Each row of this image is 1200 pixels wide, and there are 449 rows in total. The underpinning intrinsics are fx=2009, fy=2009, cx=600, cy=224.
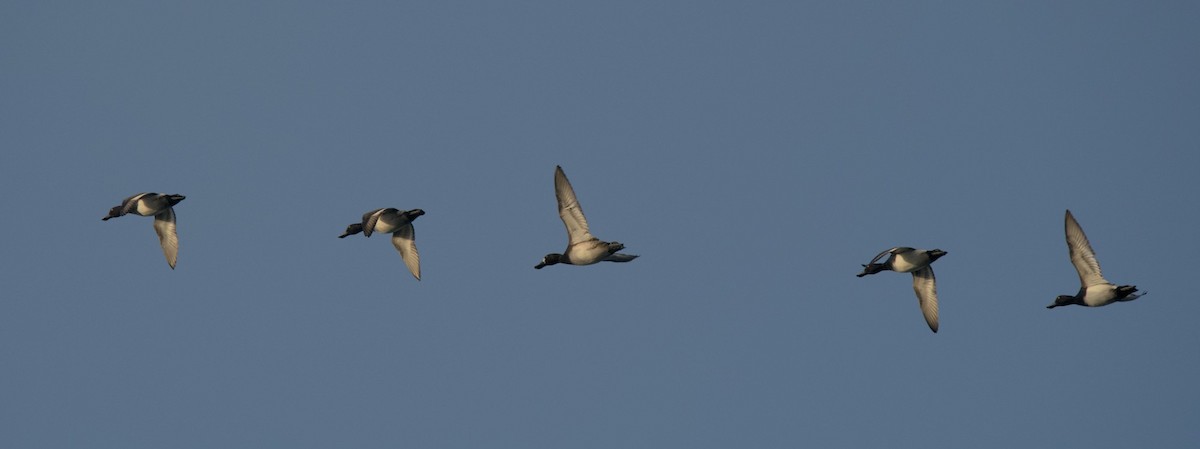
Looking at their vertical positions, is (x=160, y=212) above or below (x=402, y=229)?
above

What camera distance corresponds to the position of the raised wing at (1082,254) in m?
84.8

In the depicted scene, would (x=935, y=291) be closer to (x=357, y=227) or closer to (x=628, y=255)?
(x=628, y=255)

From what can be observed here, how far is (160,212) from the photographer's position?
9269 cm

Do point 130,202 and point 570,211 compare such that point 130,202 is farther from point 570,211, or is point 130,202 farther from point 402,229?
point 570,211

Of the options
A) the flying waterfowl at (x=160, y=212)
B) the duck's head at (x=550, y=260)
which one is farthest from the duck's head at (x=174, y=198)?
the duck's head at (x=550, y=260)

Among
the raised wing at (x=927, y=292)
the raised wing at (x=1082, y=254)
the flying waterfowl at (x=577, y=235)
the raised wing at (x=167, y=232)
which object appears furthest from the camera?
the raised wing at (x=167, y=232)

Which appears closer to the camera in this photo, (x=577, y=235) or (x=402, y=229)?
(x=577, y=235)

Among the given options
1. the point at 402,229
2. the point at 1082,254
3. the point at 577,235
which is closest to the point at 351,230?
the point at 402,229

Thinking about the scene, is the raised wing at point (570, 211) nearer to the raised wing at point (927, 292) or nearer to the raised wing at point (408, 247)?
the raised wing at point (408, 247)

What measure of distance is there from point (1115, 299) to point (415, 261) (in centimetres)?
3064

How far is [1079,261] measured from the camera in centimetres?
8494

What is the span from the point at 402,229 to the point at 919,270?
23.2 meters

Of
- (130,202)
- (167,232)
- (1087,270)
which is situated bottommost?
(1087,270)

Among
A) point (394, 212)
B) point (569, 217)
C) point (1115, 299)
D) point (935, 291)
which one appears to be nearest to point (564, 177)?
point (569, 217)
